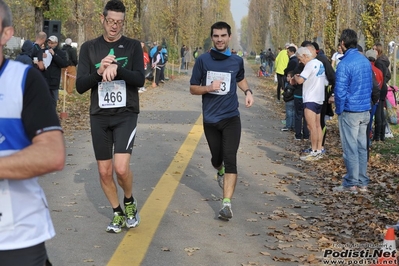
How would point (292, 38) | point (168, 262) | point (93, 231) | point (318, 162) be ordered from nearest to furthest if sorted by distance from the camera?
point (168, 262) < point (93, 231) < point (318, 162) < point (292, 38)

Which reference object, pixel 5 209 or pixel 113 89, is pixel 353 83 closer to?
pixel 113 89

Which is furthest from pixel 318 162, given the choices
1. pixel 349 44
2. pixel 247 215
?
pixel 247 215

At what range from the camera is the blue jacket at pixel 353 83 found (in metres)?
9.31

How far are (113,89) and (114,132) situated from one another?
434 millimetres

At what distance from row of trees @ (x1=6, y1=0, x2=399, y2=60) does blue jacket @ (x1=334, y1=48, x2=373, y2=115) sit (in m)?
10.5

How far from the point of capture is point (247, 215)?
782cm

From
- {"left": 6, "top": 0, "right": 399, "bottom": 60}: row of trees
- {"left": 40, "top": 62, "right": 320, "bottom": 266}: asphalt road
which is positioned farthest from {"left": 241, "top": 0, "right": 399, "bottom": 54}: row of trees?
{"left": 40, "top": 62, "right": 320, "bottom": 266}: asphalt road

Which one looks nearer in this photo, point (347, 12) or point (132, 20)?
point (347, 12)

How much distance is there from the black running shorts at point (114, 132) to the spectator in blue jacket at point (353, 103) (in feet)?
12.4

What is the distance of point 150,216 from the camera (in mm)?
7480

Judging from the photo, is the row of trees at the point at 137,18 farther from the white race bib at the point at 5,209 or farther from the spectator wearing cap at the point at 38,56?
the white race bib at the point at 5,209

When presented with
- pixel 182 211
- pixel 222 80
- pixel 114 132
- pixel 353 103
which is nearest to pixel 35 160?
pixel 114 132

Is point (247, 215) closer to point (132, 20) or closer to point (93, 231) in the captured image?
point (93, 231)

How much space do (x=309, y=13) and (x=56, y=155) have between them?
1371 inches
